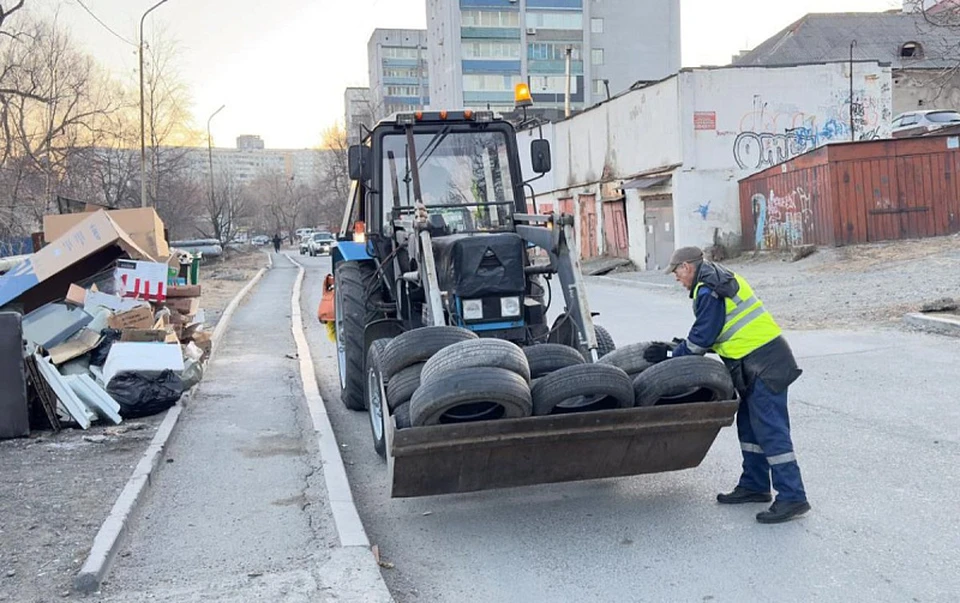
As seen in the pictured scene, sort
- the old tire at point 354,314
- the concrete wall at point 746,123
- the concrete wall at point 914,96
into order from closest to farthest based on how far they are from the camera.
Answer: the old tire at point 354,314 < the concrete wall at point 746,123 < the concrete wall at point 914,96

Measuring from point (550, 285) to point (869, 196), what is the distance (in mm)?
16380

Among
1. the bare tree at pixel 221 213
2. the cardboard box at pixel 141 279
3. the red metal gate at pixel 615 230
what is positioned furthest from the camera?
the bare tree at pixel 221 213

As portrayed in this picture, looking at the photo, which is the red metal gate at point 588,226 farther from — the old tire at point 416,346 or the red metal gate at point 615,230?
the old tire at point 416,346

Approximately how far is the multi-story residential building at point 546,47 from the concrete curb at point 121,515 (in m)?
80.2

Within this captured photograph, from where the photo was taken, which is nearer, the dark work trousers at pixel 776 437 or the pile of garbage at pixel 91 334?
the dark work trousers at pixel 776 437

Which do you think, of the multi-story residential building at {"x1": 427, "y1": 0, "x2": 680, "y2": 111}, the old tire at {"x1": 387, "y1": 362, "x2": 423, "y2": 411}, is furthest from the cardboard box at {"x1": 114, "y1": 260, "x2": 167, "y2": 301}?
the multi-story residential building at {"x1": 427, "y1": 0, "x2": 680, "y2": 111}

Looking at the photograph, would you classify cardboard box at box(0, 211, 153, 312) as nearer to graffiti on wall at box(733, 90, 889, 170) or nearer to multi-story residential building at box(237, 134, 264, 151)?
graffiti on wall at box(733, 90, 889, 170)

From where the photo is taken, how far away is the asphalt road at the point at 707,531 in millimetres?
4336

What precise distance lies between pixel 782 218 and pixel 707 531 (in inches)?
796

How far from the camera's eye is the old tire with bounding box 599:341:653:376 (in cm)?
533

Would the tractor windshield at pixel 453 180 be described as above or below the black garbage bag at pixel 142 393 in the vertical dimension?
above

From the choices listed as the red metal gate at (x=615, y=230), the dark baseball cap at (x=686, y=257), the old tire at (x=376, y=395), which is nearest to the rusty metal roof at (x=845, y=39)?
the red metal gate at (x=615, y=230)

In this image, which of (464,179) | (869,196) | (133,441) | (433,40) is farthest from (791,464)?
(433,40)

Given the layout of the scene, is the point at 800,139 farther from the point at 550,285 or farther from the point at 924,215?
the point at 550,285
